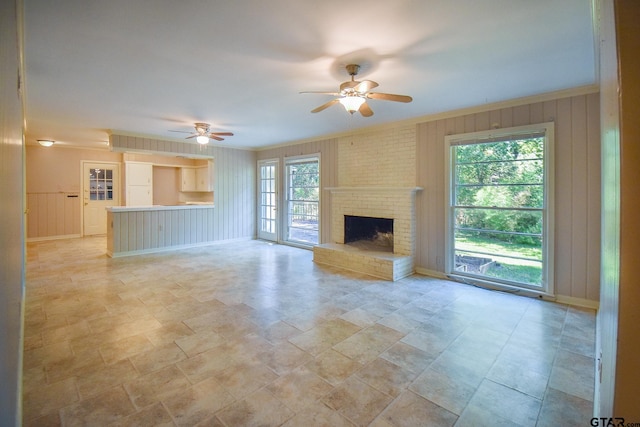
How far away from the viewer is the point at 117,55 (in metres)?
2.77

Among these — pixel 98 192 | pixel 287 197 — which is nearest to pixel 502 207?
pixel 287 197

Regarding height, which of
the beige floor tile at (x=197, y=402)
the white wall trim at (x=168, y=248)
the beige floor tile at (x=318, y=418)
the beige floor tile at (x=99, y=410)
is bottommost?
the beige floor tile at (x=318, y=418)

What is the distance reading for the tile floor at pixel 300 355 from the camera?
6.20ft

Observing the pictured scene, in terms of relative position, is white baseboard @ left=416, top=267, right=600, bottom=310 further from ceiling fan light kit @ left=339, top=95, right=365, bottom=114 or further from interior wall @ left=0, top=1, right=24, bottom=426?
interior wall @ left=0, top=1, right=24, bottom=426

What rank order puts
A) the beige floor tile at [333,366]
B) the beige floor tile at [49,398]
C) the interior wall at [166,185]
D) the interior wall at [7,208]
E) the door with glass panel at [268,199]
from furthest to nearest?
the interior wall at [166,185] → the door with glass panel at [268,199] → the beige floor tile at [333,366] → the beige floor tile at [49,398] → the interior wall at [7,208]

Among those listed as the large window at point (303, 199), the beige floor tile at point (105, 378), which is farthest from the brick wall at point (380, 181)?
the beige floor tile at point (105, 378)

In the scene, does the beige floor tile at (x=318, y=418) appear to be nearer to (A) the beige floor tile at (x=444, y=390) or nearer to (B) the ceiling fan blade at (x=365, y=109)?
(A) the beige floor tile at (x=444, y=390)

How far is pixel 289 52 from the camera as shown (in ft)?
8.84

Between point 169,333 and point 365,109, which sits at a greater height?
point 365,109

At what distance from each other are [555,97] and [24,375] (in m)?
5.95

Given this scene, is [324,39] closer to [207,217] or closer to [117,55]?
[117,55]

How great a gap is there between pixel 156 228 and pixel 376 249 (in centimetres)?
494

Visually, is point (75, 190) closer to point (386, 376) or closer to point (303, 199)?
point (303, 199)

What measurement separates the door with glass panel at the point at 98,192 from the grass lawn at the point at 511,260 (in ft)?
31.4
